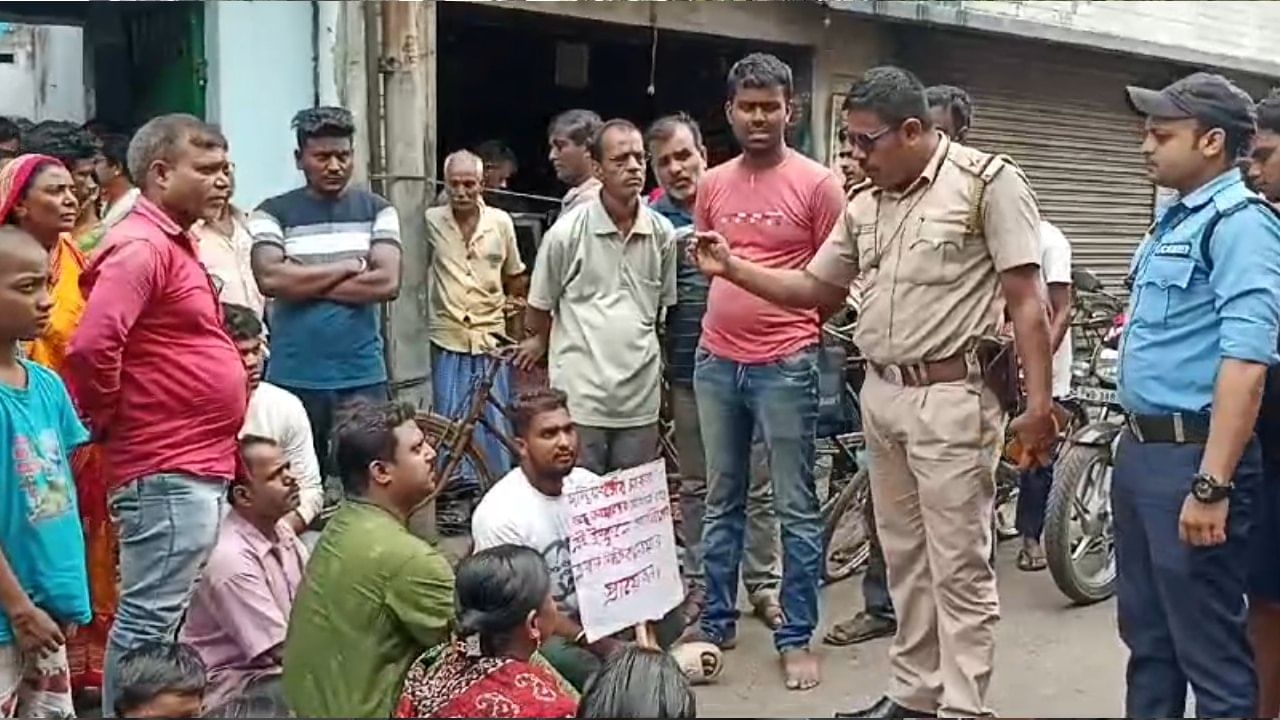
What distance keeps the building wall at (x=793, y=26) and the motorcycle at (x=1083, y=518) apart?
3.31m

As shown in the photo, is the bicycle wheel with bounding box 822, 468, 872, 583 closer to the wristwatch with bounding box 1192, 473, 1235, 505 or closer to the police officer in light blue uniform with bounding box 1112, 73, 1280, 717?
the police officer in light blue uniform with bounding box 1112, 73, 1280, 717

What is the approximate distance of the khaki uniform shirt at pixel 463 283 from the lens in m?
7.10

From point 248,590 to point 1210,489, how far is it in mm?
2478

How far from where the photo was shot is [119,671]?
3646 millimetres

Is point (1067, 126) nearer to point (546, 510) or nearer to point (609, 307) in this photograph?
point (609, 307)

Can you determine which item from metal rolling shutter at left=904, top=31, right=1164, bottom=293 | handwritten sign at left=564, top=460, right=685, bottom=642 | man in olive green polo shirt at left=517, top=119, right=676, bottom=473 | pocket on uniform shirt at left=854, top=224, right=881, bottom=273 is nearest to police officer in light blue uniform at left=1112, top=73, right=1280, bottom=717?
pocket on uniform shirt at left=854, top=224, right=881, bottom=273

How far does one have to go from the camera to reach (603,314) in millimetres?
5102

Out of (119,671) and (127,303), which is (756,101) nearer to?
(127,303)

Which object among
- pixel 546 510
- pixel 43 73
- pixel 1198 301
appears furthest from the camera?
pixel 43 73

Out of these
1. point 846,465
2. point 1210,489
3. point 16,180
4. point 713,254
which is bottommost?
point 846,465

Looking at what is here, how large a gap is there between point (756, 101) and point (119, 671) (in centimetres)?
253

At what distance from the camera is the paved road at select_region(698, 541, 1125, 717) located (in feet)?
15.2

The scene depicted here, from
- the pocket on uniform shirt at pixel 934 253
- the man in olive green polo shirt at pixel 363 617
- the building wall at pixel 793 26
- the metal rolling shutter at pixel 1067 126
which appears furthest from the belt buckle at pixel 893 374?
the metal rolling shutter at pixel 1067 126

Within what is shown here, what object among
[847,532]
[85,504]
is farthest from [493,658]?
[847,532]
